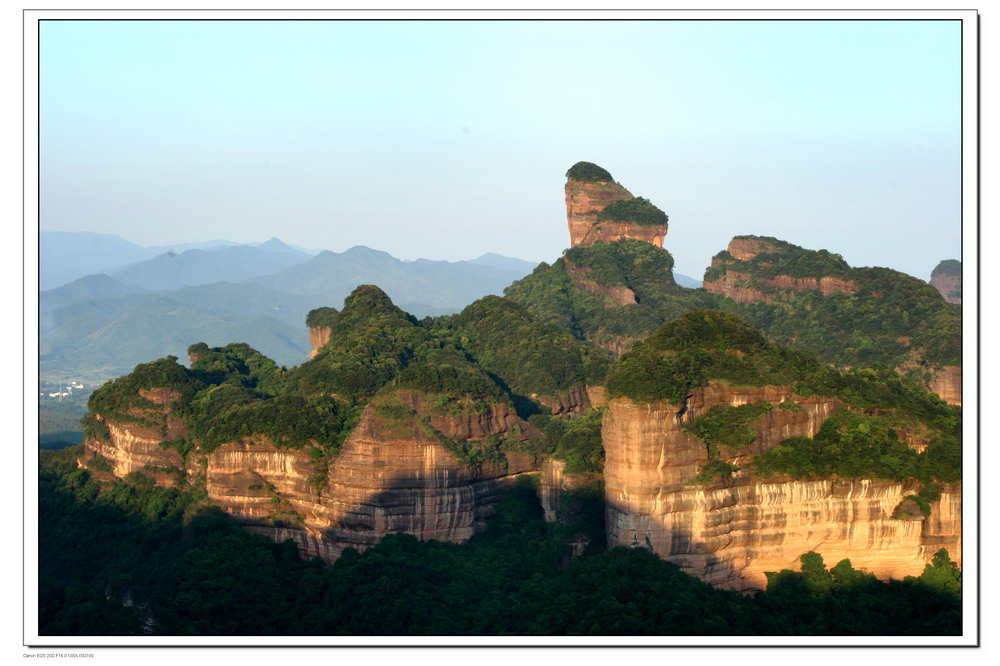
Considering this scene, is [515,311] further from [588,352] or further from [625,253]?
[625,253]

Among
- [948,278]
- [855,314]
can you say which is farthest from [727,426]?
[948,278]

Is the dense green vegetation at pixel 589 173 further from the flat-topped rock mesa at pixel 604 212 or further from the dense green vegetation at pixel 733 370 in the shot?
the dense green vegetation at pixel 733 370

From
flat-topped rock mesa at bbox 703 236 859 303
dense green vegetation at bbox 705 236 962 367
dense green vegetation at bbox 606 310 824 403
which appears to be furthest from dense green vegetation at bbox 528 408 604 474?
flat-topped rock mesa at bbox 703 236 859 303

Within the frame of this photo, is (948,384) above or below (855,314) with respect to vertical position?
below

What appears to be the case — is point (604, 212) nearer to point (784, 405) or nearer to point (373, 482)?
point (373, 482)

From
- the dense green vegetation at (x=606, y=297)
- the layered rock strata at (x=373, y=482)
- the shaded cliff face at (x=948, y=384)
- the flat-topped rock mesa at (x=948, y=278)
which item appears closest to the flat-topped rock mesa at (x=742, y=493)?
the layered rock strata at (x=373, y=482)
